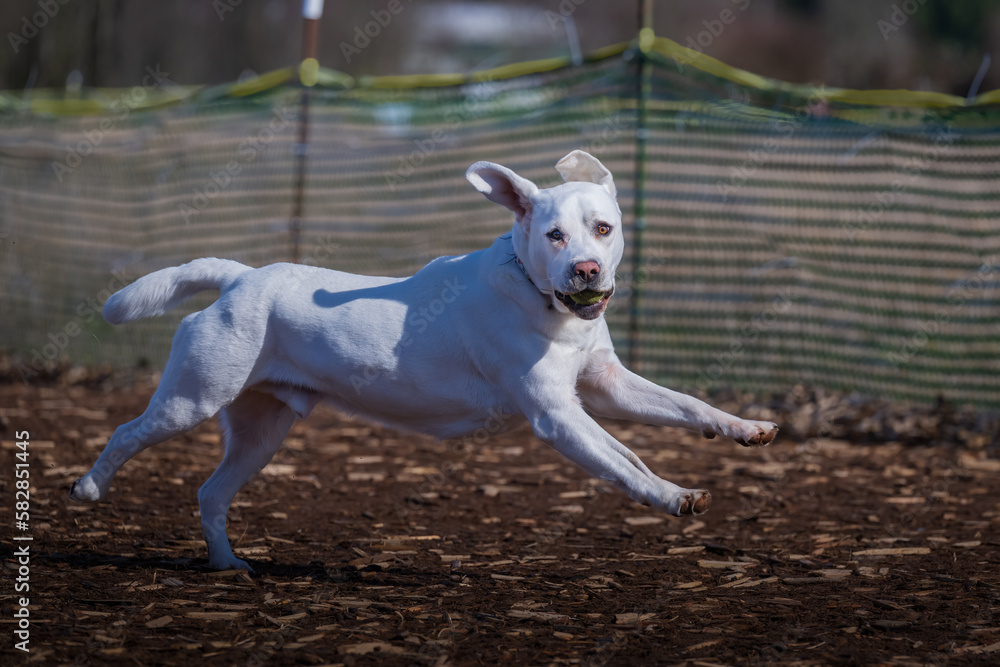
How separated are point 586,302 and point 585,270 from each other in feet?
0.43

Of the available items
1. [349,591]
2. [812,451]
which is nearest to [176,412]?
[349,591]

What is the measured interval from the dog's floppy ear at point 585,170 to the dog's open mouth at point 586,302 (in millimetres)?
647

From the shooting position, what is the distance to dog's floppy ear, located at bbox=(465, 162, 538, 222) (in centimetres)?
390

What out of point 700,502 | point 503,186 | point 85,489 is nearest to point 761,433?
point 700,502

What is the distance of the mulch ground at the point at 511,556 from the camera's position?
3.23 m

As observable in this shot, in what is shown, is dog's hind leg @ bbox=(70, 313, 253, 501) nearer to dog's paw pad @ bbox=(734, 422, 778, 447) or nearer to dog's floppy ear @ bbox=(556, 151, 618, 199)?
dog's floppy ear @ bbox=(556, 151, 618, 199)

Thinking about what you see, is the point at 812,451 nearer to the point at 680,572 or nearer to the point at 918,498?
the point at 918,498

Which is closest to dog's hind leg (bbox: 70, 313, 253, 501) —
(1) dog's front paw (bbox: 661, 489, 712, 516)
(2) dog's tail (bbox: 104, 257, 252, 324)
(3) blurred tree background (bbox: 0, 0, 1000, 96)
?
(2) dog's tail (bbox: 104, 257, 252, 324)

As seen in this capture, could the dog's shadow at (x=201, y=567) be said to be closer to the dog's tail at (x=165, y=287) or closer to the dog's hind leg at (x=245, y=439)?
the dog's hind leg at (x=245, y=439)

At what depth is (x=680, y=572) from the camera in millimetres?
4188

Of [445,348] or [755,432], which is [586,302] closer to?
[445,348]

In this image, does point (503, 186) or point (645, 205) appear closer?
point (503, 186)

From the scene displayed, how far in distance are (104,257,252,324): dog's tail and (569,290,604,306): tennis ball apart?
153cm

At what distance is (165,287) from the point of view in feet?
14.2
